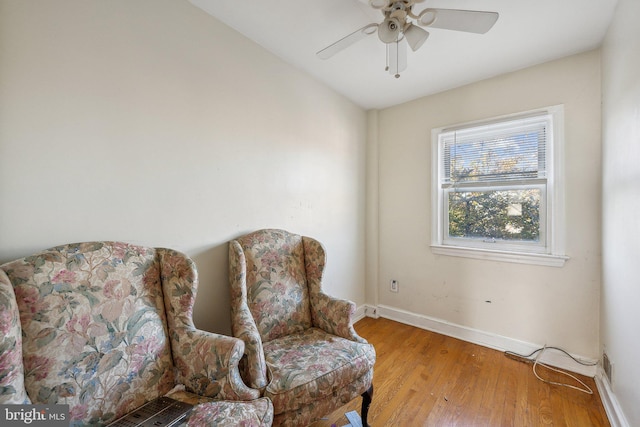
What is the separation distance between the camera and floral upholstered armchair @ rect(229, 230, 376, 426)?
1172mm

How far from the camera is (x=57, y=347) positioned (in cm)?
90

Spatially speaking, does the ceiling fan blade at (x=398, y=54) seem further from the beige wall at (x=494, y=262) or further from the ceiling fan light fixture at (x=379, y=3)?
the beige wall at (x=494, y=262)

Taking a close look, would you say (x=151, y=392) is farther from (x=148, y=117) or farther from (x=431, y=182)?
(x=431, y=182)

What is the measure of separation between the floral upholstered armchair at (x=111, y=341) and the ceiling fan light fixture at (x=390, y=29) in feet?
4.90

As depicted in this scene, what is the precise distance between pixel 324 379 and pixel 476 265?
6.11 ft

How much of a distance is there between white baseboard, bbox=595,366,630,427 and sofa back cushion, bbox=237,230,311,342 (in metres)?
1.72

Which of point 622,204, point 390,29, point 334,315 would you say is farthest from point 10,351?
point 622,204

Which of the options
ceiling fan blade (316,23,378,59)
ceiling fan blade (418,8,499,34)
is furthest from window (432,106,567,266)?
ceiling fan blade (316,23,378,59)

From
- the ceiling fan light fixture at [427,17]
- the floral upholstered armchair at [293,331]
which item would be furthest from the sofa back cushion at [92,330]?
the ceiling fan light fixture at [427,17]

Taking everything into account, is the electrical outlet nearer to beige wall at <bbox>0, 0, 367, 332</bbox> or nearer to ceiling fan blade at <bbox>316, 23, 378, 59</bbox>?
beige wall at <bbox>0, 0, 367, 332</bbox>

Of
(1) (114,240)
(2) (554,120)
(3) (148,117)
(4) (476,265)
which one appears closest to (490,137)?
(2) (554,120)

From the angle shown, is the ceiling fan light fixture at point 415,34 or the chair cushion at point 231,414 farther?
the ceiling fan light fixture at point 415,34

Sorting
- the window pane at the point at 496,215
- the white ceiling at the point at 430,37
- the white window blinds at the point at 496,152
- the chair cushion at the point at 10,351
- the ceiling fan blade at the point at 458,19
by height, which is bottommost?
the chair cushion at the point at 10,351

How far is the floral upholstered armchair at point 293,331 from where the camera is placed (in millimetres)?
1172
